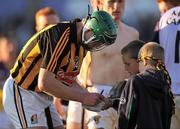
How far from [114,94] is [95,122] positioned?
111 centimetres

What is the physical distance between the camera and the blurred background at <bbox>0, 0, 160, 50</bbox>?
1276cm

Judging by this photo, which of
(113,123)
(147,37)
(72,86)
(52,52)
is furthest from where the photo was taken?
(147,37)

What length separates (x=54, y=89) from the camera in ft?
20.6

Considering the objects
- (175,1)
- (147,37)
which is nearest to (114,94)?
(175,1)

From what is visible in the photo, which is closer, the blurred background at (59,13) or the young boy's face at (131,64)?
the young boy's face at (131,64)

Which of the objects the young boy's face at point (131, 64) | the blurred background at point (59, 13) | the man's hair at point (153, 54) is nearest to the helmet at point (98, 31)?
the man's hair at point (153, 54)

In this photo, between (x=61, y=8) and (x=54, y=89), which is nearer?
(x=54, y=89)

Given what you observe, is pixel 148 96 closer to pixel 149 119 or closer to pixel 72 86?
pixel 149 119

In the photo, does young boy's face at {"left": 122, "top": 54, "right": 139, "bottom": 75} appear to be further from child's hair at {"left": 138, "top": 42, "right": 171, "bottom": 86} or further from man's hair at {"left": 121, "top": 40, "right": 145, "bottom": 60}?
child's hair at {"left": 138, "top": 42, "right": 171, "bottom": 86}

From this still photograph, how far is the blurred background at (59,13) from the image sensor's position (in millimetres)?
12758

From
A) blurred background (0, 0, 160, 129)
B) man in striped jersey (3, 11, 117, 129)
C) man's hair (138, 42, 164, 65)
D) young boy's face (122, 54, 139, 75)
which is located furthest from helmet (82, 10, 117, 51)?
blurred background (0, 0, 160, 129)

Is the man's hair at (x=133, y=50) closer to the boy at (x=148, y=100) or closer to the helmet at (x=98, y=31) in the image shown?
the boy at (x=148, y=100)

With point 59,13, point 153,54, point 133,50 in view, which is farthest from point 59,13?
point 153,54

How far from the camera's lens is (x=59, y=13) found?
43.2 feet
